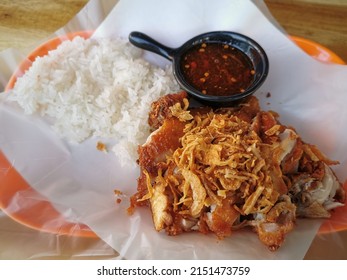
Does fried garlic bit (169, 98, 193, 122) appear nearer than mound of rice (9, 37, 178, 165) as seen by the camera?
Yes

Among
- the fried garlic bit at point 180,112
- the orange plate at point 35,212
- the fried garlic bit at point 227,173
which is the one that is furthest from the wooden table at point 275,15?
the fried garlic bit at point 227,173

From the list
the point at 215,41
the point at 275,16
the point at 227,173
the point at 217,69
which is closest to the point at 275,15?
the point at 275,16

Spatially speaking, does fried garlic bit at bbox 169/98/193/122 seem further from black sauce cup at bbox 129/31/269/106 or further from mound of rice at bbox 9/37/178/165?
mound of rice at bbox 9/37/178/165

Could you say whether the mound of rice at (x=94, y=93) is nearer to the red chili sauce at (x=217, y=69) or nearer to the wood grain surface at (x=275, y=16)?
the red chili sauce at (x=217, y=69)

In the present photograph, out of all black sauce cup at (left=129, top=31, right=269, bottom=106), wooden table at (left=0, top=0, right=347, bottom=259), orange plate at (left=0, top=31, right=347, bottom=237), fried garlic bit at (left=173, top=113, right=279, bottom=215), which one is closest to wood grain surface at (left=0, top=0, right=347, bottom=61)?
wooden table at (left=0, top=0, right=347, bottom=259)

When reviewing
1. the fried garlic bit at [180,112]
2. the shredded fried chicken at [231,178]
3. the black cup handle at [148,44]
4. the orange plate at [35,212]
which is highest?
the black cup handle at [148,44]

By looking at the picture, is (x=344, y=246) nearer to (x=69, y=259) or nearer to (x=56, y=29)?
(x=69, y=259)

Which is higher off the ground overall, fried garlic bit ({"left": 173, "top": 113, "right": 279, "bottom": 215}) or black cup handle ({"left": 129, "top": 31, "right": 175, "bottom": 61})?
black cup handle ({"left": 129, "top": 31, "right": 175, "bottom": 61})
